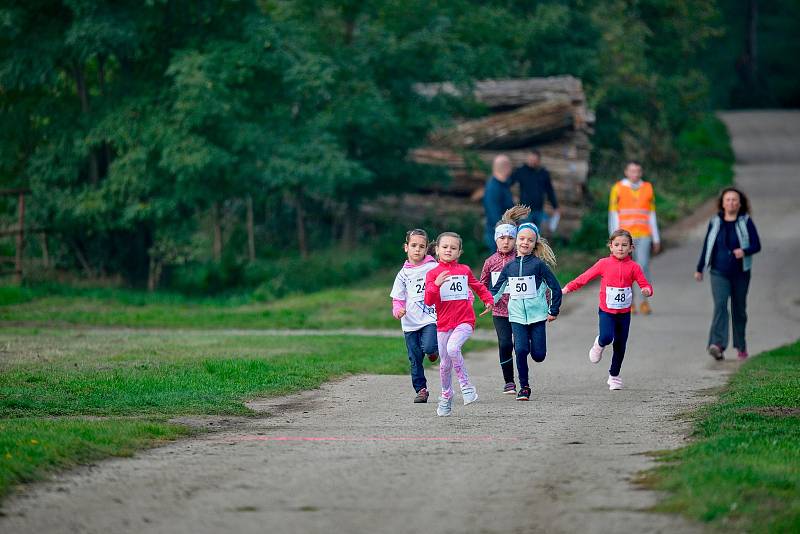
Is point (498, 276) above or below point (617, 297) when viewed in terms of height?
above

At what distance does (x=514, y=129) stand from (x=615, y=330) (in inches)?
641

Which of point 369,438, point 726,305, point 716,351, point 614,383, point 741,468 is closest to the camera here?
point 741,468

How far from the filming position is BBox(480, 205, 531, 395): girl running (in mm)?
11734

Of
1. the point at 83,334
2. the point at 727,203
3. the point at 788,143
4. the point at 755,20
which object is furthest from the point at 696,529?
the point at 755,20

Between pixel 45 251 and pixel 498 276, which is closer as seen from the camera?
pixel 498 276

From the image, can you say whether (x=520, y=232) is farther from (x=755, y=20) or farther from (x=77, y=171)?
(x=755, y=20)

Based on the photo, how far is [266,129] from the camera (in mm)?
23453

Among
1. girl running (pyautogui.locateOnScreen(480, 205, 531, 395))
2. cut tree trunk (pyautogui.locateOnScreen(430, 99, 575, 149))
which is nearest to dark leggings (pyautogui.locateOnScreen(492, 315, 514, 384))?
girl running (pyautogui.locateOnScreen(480, 205, 531, 395))

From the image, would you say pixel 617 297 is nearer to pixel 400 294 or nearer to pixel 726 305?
pixel 400 294

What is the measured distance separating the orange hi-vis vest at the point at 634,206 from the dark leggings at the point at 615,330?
20.6 ft

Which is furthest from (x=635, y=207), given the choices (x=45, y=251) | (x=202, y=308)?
(x=45, y=251)

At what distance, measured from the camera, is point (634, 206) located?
18.3 meters

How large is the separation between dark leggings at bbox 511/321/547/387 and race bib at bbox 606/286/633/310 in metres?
0.84

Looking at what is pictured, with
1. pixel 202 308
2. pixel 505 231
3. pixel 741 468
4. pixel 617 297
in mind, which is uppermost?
pixel 505 231
